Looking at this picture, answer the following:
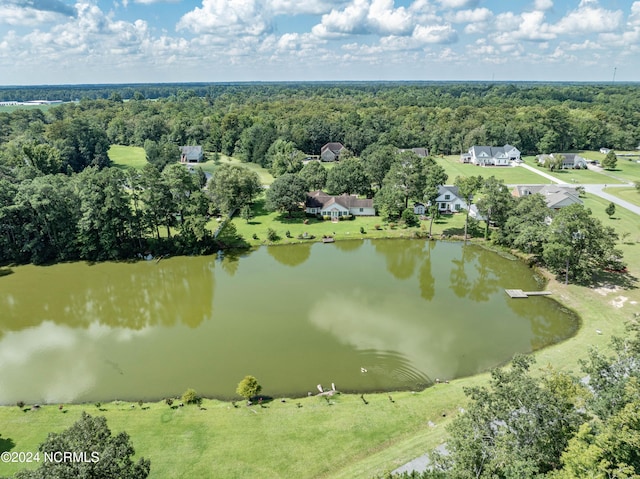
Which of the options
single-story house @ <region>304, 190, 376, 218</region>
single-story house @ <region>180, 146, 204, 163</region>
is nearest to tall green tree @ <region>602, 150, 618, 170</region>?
single-story house @ <region>304, 190, 376, 218</region>

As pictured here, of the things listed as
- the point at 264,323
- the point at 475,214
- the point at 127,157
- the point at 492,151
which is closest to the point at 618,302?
the point at 475,214

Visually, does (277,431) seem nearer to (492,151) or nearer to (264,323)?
(264,323)

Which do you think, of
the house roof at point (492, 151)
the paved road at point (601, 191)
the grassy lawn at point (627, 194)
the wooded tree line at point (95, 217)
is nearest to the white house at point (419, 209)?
the paved road at point (601, 191)

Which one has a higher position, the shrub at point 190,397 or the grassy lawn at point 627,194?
the grassy lawn at point 627,194

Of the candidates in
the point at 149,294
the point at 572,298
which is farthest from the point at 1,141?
the point at 572,298

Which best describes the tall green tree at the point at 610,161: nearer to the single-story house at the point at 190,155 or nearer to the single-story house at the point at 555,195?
the single-story house at the point at 555,195

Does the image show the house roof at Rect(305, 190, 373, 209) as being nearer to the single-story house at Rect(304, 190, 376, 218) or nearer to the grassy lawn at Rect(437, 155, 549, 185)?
the single-story house at Rect(304, 190, 376, 218)
